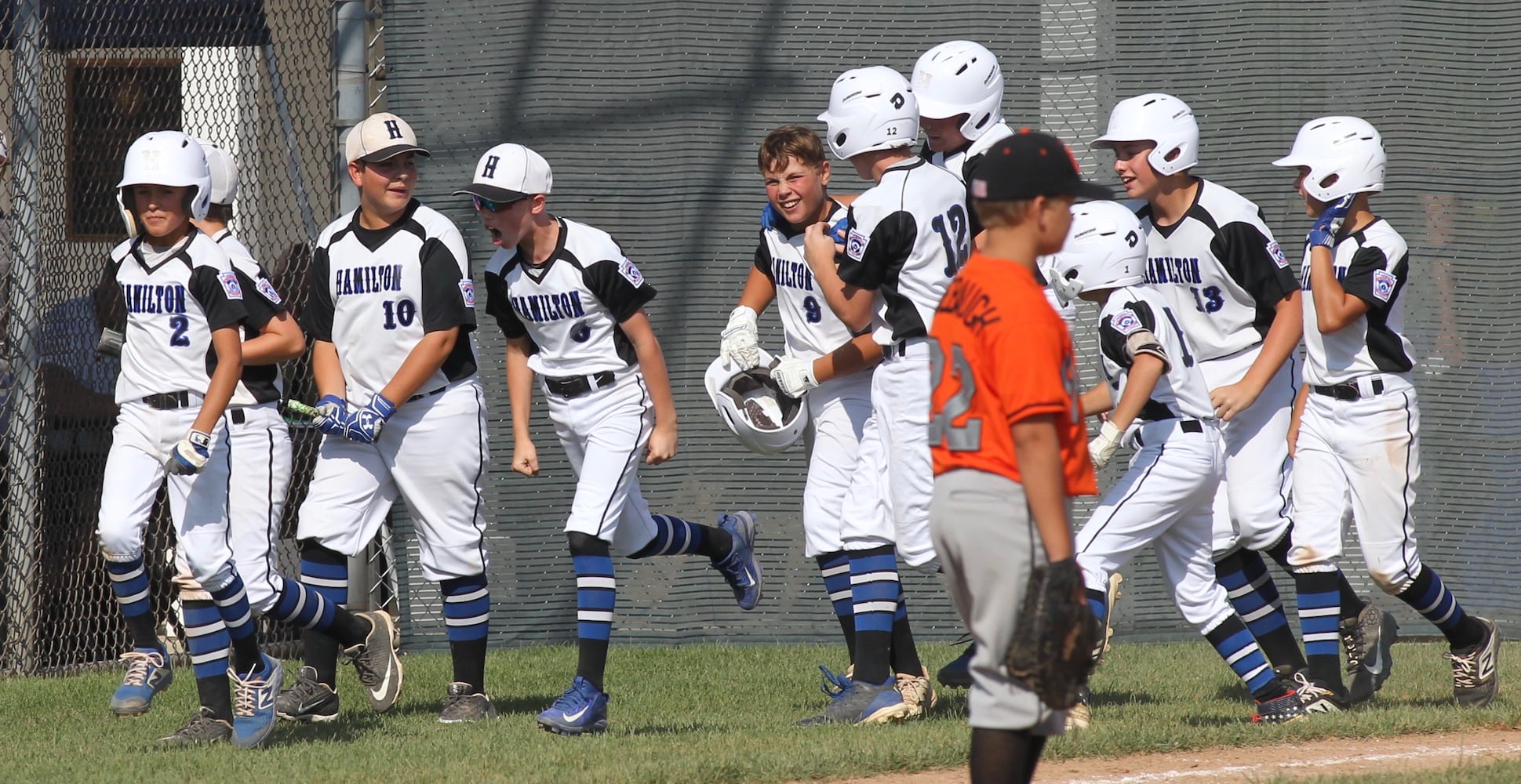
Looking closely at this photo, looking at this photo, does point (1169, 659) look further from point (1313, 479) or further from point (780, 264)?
point (780, 264)

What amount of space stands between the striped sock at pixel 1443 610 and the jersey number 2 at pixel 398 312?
3674 mm

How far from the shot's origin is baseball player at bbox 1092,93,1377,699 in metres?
5.77

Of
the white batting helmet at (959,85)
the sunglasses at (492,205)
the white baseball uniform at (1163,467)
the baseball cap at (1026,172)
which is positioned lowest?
the white baseball uniform at (1163,467)

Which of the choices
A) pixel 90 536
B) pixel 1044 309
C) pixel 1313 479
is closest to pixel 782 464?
pixel 1313 479

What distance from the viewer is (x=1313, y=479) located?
5.80 meters

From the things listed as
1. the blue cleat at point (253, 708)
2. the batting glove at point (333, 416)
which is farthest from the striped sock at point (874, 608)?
the blue cleat at point (253, 708)

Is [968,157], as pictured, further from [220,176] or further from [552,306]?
[220,176]

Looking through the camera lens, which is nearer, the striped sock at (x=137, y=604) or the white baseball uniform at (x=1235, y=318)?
the white baseball uniform at (x=1235, y=318)

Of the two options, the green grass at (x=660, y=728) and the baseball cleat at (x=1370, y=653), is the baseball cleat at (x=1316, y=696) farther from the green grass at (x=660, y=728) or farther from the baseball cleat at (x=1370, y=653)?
the baseball cleat at (x=1370, y=653)

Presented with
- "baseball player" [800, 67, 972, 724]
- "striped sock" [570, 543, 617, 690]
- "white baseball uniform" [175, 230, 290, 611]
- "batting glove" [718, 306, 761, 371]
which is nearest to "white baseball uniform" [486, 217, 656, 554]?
"striped sock" [570, 543, 617, 690]

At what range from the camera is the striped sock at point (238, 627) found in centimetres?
530

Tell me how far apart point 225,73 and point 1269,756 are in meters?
6.21

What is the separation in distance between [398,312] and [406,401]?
0.33 meters

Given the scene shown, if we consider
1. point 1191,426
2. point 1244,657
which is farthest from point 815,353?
point 1244,657
